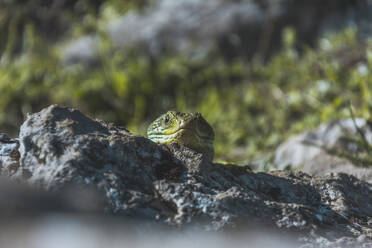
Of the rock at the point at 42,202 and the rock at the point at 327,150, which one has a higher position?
the rock at the point at 327,150

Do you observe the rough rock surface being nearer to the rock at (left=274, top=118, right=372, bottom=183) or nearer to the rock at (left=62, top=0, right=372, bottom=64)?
the rock at (left=274, top=118, right=372, bottom=183)

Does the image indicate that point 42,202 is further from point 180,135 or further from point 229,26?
point 229,26

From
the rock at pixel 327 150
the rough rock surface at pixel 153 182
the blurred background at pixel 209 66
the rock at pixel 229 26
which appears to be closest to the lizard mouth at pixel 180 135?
the rough rock surface at pixel 153 182

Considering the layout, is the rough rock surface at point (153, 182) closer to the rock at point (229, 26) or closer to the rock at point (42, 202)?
the rock at point (42, 202)

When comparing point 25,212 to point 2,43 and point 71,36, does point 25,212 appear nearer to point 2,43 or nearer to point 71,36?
point 2,43

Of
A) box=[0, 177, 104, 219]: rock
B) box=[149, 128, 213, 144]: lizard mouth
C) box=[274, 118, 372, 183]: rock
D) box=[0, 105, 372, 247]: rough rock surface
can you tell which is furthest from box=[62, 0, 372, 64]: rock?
box=[0, 177, 104, 219]: rock

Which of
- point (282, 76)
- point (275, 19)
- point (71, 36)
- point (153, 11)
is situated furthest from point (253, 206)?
point (71, 36)
